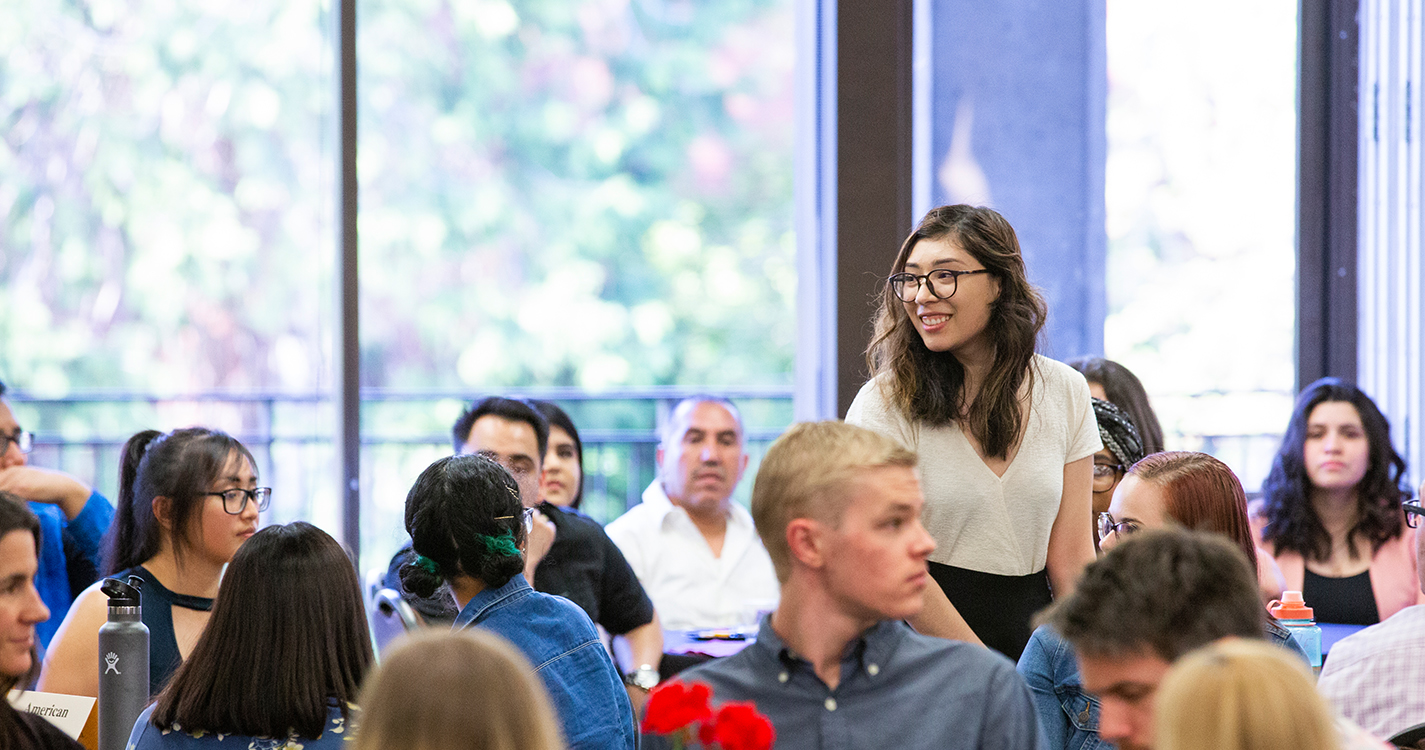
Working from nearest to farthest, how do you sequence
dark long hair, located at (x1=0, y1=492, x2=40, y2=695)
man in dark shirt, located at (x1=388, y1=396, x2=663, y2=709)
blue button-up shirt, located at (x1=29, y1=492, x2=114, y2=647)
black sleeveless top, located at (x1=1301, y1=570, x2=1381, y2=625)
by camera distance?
dark long hair, located at (x1=0, y1=492, x2=40, y2=695)
blue button-up shirt, located at (x1=29, y1=492, x2=114, y2=647)
man in dark shirt, located at (x1=388, y1=396, x2=663, y2=709)
black sleeveless top, located at (x1=1301, y1=570, x2=1381, y2=625)

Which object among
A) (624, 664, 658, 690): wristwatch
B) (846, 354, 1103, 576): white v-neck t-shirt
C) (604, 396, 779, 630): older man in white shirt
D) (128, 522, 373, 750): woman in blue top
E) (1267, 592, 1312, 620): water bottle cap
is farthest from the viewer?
(604, 396, 779, 630): older man in white shirt

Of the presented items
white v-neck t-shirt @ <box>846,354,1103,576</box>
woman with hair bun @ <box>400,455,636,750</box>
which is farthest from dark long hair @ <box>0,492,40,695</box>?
white v-neck t-shirt @ <box>846,354,1103,576</box>

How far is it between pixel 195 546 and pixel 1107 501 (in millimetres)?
1953

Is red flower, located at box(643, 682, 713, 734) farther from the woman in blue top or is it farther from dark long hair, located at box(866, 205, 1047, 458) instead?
dark long hair, located at box(866, 205, 1047, 458)

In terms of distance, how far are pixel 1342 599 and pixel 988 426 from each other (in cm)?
195

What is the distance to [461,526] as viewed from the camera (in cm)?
215

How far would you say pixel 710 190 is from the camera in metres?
5.27

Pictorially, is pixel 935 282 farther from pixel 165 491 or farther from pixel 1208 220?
pixel 1208 220

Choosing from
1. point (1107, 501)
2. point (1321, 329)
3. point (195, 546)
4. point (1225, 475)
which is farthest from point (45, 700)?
point (1321, 329)

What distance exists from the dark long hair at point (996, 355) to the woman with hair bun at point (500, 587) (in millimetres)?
721

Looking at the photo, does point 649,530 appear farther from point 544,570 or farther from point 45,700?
point 45,700

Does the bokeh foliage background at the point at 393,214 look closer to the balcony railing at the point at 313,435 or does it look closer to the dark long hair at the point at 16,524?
A: the balcony railing at the point at 313,435

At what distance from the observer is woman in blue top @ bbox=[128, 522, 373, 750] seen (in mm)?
1854

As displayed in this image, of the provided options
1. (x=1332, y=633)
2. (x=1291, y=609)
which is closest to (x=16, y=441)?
(x=1291, y=609)
